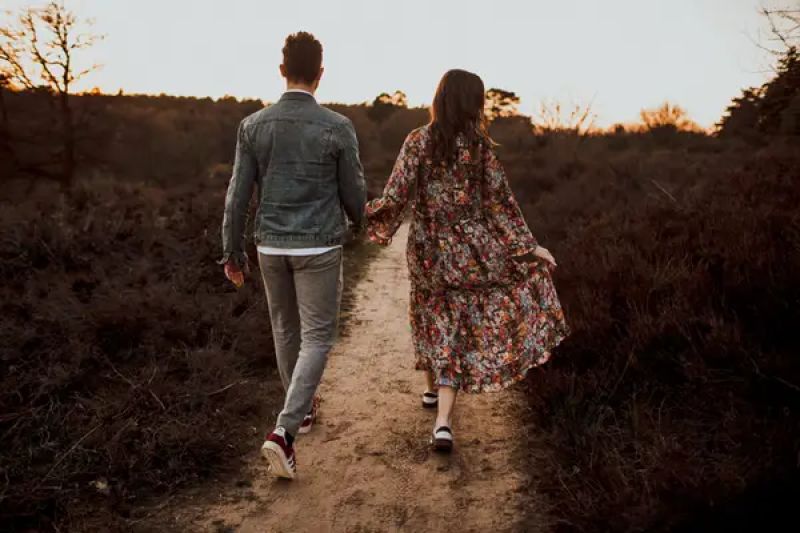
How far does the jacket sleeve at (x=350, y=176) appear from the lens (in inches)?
116

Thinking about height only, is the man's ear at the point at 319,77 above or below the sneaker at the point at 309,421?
above

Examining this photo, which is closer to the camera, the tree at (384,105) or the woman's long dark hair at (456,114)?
the woman's long dark hair at (456,114)

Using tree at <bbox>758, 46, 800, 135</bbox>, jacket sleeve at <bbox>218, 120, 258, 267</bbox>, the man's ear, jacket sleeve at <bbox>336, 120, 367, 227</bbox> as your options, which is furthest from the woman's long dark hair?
tree at <bbox>758, 46, 800, 135</bbox>

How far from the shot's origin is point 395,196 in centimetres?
337

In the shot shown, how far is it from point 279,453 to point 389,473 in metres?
0.66

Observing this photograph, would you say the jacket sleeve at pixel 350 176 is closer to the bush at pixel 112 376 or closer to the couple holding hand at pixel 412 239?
the couple holding hand at pixel 412 239

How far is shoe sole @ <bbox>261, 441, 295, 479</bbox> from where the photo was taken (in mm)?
2986

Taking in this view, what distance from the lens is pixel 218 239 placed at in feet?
25.4

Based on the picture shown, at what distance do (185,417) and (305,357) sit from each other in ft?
3.52

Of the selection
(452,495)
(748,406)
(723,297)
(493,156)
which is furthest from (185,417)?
(723,297)

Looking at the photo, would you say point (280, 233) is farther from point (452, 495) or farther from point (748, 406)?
point (748, 406)

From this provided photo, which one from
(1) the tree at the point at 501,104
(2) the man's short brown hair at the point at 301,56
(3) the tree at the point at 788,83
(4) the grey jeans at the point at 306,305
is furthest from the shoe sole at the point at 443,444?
(1) the tree at the point at 501,104

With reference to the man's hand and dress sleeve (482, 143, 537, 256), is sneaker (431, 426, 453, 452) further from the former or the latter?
the man's hand

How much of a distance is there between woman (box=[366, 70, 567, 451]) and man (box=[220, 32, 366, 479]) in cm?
47
